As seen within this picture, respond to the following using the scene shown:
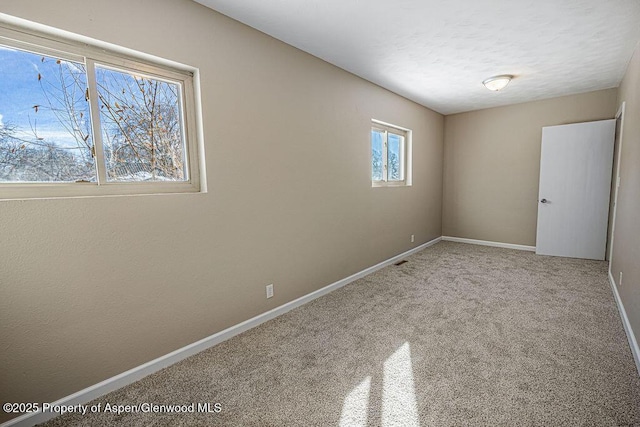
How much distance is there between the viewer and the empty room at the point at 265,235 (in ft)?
5.06

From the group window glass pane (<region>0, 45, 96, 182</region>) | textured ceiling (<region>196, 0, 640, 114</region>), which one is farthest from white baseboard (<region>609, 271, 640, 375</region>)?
window glass pane (<region>0, 45, 96, 182</region>)

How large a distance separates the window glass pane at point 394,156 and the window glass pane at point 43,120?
366cm

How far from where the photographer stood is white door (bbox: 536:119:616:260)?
163 inches

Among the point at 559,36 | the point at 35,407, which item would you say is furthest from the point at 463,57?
the point at 35,407

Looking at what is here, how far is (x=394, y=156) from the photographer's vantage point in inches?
181

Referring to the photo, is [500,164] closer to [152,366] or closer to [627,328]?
[627,328]

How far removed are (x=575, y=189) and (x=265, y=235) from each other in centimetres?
476

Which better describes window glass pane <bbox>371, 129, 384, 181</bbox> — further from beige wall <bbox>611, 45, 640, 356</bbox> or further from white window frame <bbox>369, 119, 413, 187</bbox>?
beige wall <bbox>611, 45, 640, 356</bbox>

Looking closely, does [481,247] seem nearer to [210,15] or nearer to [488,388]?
[488,388]

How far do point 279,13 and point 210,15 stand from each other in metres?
0.50

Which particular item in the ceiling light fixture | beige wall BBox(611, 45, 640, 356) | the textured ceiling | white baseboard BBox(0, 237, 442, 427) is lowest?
white baseboard BBox(0, 237, 442, 427)

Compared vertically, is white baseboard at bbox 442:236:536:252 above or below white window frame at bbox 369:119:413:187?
below

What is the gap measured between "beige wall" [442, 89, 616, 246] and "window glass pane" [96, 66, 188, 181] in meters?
5.14

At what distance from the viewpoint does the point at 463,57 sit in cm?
298
